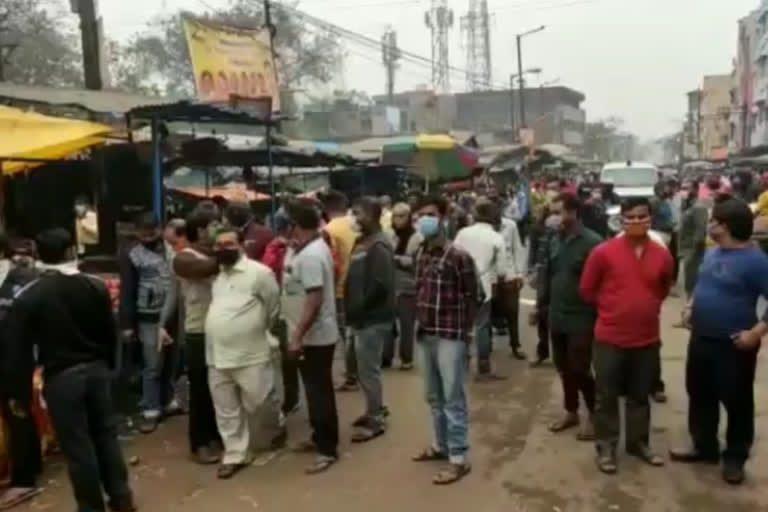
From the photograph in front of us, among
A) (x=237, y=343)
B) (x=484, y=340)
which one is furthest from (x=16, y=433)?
(x=484, y=340)

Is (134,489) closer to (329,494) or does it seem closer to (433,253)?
(329,494)

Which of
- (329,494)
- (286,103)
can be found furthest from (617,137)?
(329,494)

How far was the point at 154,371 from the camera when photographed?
6840 mm

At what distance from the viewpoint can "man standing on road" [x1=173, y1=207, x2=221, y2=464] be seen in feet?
20.1

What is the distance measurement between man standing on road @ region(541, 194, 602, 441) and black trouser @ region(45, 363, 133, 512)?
3124 mm

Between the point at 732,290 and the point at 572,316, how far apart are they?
4.01 ft

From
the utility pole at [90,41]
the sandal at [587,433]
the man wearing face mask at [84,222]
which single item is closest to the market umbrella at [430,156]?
the utility pole at [90,41]

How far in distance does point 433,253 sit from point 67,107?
24.8ft

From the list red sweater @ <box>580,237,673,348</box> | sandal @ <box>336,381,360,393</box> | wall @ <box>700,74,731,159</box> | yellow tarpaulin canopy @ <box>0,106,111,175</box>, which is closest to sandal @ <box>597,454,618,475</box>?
red sweater @ <box>580,237,673,348</box>

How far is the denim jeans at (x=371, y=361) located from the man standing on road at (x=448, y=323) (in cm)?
76

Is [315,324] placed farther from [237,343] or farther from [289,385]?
[289,385]

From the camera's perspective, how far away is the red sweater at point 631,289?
5508 millimetres

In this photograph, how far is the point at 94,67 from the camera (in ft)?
47.5

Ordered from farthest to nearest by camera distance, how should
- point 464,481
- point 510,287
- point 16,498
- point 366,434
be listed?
point 510,287, point 366,434, point 464,481, point 16,498
